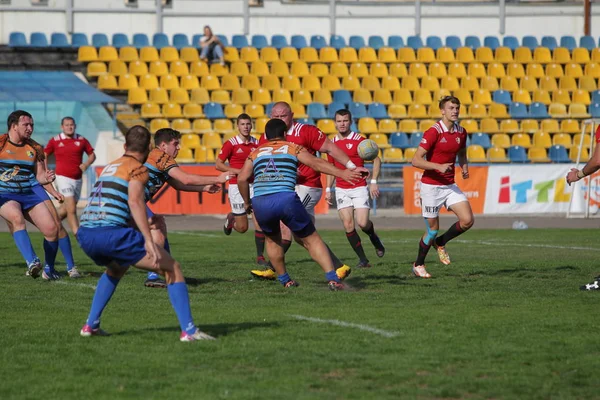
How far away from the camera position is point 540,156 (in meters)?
32.0

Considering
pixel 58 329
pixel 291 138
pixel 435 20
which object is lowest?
pixel 58 329

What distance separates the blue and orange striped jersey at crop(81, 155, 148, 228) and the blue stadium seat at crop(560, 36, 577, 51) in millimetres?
30812

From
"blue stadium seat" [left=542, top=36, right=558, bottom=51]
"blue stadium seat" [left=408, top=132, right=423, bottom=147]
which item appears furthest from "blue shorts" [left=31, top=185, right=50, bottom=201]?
"blue stadium seat" [left=542, top=36, right=558, bottom=51]

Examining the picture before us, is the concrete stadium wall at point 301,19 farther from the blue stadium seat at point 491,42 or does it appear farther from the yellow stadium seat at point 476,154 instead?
the yellow stadium seat at point 476,154

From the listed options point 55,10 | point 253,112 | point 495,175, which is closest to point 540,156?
point 495,175

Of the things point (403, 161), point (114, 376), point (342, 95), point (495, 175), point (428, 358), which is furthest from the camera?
point (342, 95)

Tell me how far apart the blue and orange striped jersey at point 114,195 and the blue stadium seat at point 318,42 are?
91.2 feet

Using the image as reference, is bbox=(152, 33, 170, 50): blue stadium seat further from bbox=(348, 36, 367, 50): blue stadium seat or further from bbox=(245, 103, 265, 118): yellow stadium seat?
bbox=(348, 36, 367, 50): blue stadium seat

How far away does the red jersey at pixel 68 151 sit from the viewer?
18688 millimetres

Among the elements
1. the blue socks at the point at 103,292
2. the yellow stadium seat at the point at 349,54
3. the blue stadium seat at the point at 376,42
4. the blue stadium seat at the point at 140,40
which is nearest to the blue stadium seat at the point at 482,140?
the yellow stadium seat at the point at 349,54

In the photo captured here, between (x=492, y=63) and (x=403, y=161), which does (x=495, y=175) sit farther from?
(x=492, y=63)

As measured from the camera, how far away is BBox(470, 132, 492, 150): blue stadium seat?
3203 centimetres

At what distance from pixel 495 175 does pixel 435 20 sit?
35.5 feet

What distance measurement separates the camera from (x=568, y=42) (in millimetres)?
36625
